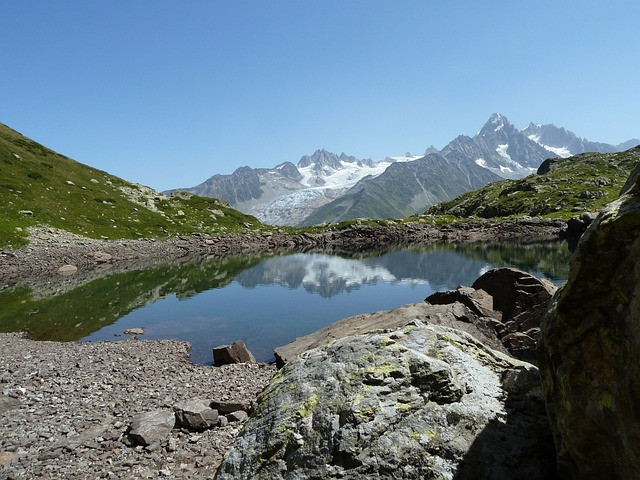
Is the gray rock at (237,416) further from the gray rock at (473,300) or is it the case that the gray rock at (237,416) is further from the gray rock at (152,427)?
the gray rock at (473,300)

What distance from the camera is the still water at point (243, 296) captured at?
41875mm

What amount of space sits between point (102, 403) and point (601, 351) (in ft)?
73.8

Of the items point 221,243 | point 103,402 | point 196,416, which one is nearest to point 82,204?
point 221,243

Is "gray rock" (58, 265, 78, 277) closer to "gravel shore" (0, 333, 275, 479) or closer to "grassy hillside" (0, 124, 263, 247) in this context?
"grassy hillside" (0, 124, 263, 247)

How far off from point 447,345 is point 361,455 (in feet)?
12.8

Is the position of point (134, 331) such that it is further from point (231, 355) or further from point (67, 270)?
point (67, 270)

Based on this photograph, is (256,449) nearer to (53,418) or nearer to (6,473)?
(6,473)

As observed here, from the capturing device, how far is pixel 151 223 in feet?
439

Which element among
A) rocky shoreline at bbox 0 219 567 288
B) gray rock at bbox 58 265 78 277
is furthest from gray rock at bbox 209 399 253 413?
gray rock at bbox 58 265 78 277

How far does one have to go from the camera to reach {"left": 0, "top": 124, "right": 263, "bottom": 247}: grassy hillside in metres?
105

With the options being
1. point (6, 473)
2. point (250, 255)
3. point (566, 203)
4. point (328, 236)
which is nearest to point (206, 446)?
point (6, 473)

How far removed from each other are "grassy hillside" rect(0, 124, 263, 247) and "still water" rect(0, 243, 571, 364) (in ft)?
110

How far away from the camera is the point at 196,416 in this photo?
17344 millimetres

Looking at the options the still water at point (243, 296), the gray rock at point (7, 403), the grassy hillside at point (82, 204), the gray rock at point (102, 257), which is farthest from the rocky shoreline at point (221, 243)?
the gray rock at point (7, 403)
